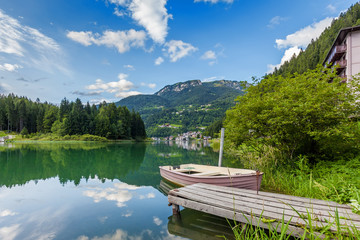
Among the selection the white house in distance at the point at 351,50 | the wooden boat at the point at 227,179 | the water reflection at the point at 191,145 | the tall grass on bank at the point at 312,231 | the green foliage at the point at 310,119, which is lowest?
the water reflection at the point at 191,145

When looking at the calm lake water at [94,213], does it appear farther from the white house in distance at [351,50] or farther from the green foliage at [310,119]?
the white house in distance at [351,50]

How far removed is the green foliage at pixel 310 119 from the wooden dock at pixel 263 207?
130 inches

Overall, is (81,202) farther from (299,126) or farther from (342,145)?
(342,145)

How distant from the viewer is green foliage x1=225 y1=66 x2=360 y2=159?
7277mm

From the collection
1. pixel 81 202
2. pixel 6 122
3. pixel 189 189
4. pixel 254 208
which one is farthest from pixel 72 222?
pixel 6 122

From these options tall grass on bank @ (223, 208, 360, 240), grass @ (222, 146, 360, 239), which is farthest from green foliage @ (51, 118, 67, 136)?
tall grass on bank @ (223, 208, 360, 240)

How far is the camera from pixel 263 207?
3.89 m

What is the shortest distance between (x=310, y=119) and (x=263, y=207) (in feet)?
18.5

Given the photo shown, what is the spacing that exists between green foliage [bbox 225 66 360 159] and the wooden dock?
3.30 metres

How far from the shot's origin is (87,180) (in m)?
11.9

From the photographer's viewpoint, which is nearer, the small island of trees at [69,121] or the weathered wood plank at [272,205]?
the weathered wood plank at [272,205]

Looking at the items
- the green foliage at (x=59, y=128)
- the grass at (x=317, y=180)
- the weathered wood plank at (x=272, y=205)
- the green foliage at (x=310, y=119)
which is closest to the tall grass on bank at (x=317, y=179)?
the grass at (x=317, y=180)

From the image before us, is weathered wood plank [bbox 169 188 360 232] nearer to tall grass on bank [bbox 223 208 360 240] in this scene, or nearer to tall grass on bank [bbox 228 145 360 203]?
tall grass on bank [bbox 223 208 360 240]

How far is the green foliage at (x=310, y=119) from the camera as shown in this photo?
7.28 m
